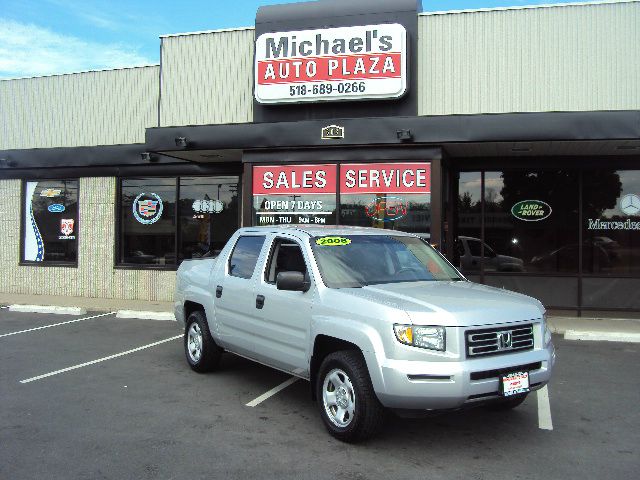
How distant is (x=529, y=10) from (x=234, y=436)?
959 centimetres

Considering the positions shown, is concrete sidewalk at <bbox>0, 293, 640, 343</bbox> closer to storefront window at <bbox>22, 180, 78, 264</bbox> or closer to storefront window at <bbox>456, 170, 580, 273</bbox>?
storefront window at <bbox>22, 180, 78, 264</bbox>

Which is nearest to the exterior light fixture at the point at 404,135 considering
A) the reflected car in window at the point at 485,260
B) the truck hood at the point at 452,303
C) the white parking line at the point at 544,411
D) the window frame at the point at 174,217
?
the reflected car in window at the point at 485,260

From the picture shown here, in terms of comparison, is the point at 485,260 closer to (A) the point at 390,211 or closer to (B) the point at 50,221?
(A) the point at 390,211

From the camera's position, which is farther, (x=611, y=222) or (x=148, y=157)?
(x=148, y=157)

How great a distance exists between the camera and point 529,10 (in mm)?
10820

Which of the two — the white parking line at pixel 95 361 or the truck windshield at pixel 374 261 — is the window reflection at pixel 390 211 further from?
the truck windshield at pixel 374 261

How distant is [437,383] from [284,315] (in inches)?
69.8

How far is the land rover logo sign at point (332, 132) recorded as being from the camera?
37.4 ft

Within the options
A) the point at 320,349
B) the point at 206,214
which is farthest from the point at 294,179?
the point at 320,349

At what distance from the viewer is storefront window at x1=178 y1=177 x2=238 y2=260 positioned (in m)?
14.0

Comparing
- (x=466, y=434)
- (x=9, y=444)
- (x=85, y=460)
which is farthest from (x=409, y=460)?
(x=9, y=444)

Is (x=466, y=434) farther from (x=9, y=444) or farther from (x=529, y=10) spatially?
(x=529, y=10)

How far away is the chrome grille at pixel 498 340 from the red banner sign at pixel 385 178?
667 cm

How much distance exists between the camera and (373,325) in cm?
448
